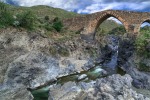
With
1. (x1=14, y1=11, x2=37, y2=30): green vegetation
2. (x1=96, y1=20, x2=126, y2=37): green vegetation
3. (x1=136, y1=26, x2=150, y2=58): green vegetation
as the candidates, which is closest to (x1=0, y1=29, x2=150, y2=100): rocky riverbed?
(x1=136, y1=26, x2=150, y2=58): green vegetation

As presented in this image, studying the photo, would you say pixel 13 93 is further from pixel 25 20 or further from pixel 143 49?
pixel 143 49

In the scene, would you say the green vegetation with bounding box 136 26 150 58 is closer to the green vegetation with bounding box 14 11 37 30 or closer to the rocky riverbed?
the rocky riverbed

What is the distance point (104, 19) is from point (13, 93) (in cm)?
2851

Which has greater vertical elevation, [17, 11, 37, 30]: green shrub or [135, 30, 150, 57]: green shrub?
[17, 11, 37, 30]: green shrub

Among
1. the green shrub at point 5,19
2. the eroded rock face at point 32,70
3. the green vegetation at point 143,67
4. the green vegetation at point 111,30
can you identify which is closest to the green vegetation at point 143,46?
the green vegetation at point 143,67

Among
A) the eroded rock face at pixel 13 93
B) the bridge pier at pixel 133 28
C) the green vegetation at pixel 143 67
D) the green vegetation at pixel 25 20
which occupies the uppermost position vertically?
the green vegetation at pixel 25 20

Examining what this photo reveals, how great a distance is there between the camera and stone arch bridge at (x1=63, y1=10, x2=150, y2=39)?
141 feet

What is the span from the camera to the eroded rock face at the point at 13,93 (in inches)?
893

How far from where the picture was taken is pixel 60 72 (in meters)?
32.5

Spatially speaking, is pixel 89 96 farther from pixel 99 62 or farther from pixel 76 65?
pixel 99 62

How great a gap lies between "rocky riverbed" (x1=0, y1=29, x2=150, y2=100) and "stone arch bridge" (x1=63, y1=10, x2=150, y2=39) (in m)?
5.25

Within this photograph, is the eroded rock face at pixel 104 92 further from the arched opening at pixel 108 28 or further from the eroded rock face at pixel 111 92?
the arched opening at pixel 108 28

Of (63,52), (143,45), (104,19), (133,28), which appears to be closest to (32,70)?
(63,52)

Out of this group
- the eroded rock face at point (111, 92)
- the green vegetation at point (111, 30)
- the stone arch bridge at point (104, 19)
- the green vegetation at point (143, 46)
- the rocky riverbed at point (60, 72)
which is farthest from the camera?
the green vegetation at point (111, 30)
